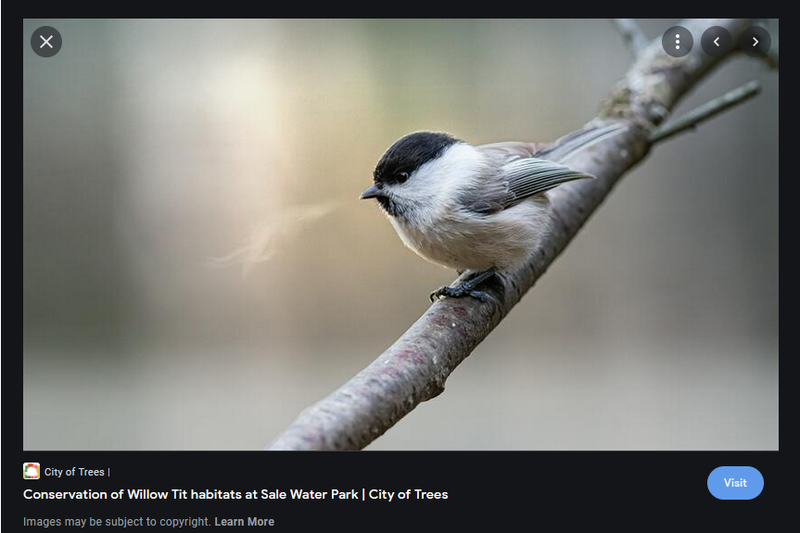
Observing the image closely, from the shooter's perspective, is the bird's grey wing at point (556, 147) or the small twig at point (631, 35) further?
the small twig at point (631, 35)

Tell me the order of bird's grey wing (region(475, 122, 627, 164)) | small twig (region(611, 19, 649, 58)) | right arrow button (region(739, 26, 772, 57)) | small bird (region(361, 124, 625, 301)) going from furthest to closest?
small twig (region(611, 19, 649, 58))
right arrow button (region(739, 26, 772, 57))
bird's grey wing (region(475, 122, 627, 164))
small bird (region(361, 124, 625, 301))

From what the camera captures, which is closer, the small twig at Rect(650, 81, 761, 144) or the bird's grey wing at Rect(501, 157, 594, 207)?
the bird's grey wing at Rect(501, 157, 594, 207)

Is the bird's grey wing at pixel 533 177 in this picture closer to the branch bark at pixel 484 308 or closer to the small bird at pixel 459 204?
the small bird at pixel 459 204

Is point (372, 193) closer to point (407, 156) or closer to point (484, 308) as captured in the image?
point (407, 156)

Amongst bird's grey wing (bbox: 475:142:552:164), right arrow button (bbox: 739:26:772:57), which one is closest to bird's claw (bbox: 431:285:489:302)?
bird's grey wing (bbox: 475:142:552:164)

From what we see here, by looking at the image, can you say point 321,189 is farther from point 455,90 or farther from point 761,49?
point 761,49

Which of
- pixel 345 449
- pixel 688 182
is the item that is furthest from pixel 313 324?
pixel 345 449

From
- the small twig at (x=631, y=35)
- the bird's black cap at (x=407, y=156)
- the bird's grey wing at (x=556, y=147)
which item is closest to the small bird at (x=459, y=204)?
the bird's black cap at (x=407, y=156)

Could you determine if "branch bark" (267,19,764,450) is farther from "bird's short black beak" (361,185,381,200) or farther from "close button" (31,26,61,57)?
"close button" (31,26,61,57)
